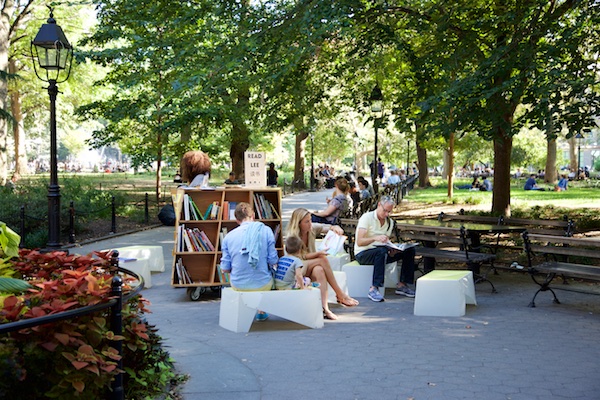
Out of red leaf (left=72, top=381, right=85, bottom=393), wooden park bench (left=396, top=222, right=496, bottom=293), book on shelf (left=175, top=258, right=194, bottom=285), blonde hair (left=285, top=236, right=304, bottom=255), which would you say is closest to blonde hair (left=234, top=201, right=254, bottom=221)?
blonde hair (left=285, top=236, right=304, bottom=255)

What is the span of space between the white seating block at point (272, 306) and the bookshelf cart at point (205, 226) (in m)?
2.07

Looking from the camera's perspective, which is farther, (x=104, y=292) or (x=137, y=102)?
(x=137, y=102)

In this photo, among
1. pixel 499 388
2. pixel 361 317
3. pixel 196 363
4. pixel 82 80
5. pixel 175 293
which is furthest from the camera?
pixel 82 80

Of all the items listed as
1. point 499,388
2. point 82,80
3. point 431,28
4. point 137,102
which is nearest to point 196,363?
point 499,388

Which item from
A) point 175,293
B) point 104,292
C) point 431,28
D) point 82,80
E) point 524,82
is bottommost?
point 175,293

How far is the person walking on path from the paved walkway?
15.0 inches

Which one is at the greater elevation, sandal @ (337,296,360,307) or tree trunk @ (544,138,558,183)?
tree trunk @ (544,138,558,183)

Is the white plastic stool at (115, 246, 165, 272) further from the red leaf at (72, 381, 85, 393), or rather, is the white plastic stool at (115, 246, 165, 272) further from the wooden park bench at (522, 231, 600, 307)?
the red leaf at (72, 381, 85, 393)

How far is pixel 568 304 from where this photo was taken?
381 inches

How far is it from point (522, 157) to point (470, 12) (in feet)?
168

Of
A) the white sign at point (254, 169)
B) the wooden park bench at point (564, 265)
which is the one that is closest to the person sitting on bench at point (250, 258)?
the white sign at point (254, 169)

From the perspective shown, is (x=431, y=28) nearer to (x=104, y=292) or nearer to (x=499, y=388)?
(x=499, y=388)

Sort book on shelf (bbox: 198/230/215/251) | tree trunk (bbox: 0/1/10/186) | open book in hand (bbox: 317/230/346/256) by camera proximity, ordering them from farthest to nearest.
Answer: tree trunk (bbox: 0/1/10/186) → open book in hand (bbox: 317/230/346/256) → book on shelf (bbox: 198/230/215/251)

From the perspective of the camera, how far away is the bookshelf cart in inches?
401
